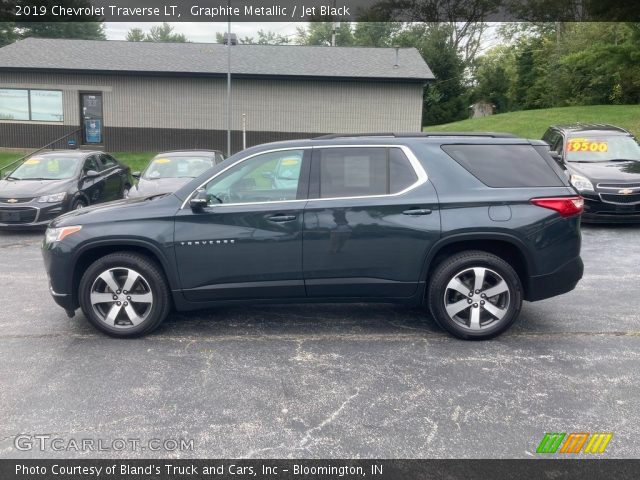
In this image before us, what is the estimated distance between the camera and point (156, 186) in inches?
428

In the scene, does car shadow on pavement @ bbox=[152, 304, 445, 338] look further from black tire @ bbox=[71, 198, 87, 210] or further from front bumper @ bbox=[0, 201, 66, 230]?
black tire @ bbox=[71, 198, 87, 210]

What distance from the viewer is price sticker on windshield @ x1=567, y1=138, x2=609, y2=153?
11.7m

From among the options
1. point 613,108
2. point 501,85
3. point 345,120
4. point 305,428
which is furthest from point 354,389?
point 501,85

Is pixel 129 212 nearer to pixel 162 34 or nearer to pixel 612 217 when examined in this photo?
pixel 612 217

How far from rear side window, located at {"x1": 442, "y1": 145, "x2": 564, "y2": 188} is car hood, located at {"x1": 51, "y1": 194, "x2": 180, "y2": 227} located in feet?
8.07

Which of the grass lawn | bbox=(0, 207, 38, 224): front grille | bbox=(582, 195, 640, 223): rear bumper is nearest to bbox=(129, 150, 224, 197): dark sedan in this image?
bbox=(0, 207, 38, 224): front grille

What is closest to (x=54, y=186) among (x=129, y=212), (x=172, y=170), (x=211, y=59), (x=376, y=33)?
(x=172, y=170)

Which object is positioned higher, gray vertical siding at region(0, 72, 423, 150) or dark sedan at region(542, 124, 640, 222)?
gray vertical siding at region(0, 72, 423, 150)

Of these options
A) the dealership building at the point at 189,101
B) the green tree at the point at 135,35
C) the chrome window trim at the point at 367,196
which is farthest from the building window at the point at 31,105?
the green tree at the point at 135,35

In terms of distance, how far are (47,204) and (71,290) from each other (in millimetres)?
5863

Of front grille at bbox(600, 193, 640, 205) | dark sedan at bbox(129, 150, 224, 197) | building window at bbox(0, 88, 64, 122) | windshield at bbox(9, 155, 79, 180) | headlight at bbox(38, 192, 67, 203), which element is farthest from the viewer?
building window at bbox(0, 88, 64, 122)

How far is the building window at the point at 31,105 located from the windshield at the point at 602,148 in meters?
18.6

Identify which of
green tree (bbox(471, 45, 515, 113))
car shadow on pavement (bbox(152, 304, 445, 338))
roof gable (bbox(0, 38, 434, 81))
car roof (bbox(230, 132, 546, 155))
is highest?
green tree (bbox(471, 45, 515, 113))

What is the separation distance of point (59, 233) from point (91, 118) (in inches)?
761
